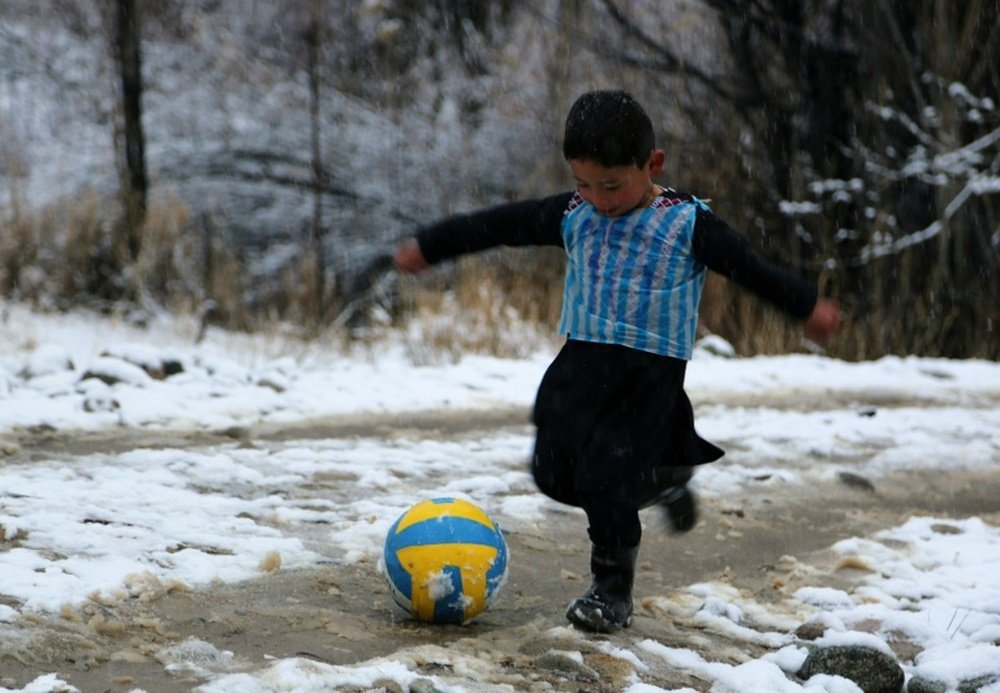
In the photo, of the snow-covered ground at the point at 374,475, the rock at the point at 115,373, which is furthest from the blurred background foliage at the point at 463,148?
the rock at the point at 115,373

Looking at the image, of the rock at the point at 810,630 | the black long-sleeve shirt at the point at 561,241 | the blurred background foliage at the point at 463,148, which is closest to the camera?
the black long-sleeve shirt at the point at 561,241

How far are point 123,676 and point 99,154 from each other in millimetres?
15905

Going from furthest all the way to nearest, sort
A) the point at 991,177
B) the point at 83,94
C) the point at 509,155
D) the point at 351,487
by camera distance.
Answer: the point at 83,94 < the point at 509,155 < the point at 991,177 < the point at 351,487

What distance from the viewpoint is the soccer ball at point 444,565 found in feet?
10.6

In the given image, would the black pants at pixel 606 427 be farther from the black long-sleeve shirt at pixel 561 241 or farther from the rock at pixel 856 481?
the rock at pixel 856 481

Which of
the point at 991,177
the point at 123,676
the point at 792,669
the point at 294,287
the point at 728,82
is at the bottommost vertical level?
the point at 792,669

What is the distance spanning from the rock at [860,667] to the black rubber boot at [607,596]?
522 millimetres

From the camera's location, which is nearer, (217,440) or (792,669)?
(792,669)

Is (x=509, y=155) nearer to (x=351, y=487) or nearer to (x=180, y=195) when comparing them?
(x=180, y=195)

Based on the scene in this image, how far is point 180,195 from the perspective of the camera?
51.8 feet

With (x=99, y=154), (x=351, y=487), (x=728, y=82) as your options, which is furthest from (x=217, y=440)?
(x=99, y=154)

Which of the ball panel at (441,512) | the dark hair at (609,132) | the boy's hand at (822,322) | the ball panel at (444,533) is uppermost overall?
the dark hair at (609,132)

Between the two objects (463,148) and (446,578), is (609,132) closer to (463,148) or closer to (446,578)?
(446,578)

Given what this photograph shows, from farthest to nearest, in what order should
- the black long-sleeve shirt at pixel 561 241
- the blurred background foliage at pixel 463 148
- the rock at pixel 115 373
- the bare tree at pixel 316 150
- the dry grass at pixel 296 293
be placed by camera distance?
the bare tree at pixel 316 150 < the blurred background foliage at pixel 463 148 < the dry grass at pixel 296 293 < the rock at pixel 115 373 < the black long-sleeve shirt at pixel 561 241
